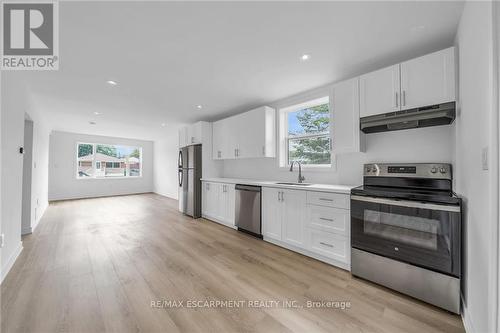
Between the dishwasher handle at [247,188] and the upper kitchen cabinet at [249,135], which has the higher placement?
the upper kitchen cabinet at [249,135]

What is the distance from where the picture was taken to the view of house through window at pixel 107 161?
23.9 feet

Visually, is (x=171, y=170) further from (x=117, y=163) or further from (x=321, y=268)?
(x=321, y=268)

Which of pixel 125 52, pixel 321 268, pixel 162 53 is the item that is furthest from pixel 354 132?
pixel 125 52

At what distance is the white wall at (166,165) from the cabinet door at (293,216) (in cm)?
536

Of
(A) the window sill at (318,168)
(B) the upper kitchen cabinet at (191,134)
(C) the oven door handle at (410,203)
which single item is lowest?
(C) the oven door handle at (410,203)

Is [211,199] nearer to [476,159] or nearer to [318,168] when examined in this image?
[318,168]

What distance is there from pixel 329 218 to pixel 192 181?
325 cm

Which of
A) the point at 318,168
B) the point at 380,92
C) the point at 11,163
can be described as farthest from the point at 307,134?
the point at 11,163

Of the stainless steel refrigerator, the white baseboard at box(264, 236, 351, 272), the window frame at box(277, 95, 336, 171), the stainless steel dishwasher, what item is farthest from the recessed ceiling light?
the stainless steel refrigerator

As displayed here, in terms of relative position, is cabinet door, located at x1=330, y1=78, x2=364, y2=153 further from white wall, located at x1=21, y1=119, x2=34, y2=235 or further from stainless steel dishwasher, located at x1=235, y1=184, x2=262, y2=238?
white wall, located at x1=21, y1=119, x2=34, y2=235

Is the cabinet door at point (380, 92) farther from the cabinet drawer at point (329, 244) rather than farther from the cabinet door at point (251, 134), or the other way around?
the cabinet door at point (251, 134)

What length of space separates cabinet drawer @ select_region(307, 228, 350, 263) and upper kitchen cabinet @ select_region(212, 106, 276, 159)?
160 cm

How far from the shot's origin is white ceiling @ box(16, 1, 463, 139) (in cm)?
157

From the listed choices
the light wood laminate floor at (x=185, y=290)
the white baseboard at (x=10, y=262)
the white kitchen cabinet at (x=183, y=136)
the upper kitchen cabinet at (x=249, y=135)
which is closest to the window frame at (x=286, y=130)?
the upper kitchen cabinet at (x=249, y=135)
